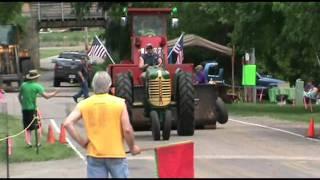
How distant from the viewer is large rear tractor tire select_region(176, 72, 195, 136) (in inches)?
745

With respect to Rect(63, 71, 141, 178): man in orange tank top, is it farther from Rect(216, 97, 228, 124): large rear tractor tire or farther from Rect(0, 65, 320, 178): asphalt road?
Rect(216, 97, 228, 124): large rear tractor tire

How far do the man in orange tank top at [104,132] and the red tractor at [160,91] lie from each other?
9.67 meters

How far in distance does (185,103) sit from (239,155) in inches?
144

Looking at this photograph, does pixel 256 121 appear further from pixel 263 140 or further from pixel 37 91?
pixel 37 91

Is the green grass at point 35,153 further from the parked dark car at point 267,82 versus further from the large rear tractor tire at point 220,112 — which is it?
the parked dark car at point 267,82

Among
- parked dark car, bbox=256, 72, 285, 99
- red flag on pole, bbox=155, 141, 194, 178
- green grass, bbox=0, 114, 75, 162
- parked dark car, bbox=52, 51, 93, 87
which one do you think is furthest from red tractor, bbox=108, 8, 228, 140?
parked dark car, bbox=52, 51, 93, 87

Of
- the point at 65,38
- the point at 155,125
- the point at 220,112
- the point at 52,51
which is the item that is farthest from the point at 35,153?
the point at 65,38

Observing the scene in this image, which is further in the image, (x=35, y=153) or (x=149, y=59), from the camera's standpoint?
(x=149, y=59)

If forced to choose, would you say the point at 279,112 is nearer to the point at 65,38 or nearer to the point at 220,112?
the point at 220,112

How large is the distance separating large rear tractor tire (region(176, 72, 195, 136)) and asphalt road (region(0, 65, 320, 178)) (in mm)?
267

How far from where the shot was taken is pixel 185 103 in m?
19.0

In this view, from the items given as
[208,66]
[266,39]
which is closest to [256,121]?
[266,39]

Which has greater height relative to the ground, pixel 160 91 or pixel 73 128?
pixel 73 128

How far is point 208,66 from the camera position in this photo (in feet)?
120
